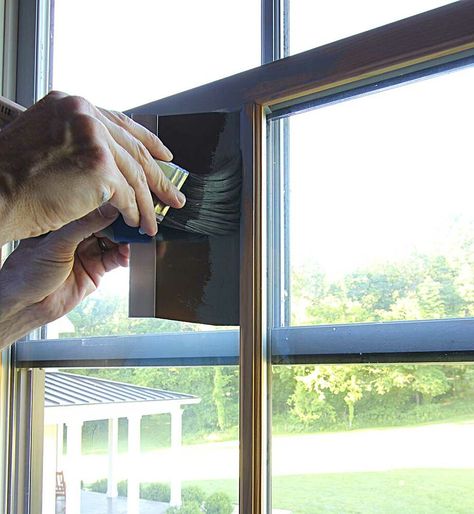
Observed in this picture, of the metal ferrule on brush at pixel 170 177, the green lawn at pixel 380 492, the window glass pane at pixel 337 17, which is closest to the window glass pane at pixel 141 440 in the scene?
the green lawn at pixel 380 492

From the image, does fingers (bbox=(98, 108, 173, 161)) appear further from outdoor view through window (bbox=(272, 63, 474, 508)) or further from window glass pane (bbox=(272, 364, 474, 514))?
window glass pane (bbox=(272, 364, 474, 514))

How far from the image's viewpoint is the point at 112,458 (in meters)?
1.18

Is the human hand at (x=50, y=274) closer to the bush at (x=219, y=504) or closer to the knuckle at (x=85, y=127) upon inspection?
the knuckle at (x=85, y=127)

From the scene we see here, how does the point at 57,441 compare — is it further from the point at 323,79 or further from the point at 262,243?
the point at 323,79

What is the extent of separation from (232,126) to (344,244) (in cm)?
20

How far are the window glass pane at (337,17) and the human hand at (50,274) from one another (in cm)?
36

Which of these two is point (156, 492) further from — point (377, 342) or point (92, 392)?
point (377, 342)

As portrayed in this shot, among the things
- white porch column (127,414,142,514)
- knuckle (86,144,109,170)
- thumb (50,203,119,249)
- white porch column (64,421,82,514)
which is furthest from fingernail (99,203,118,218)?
white porch column (64,421,82,514)

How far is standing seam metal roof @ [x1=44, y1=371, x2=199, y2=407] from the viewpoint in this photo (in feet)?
3.62

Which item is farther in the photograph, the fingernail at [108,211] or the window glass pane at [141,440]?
the window glass pane at [141,440]

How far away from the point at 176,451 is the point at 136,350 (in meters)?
0.15

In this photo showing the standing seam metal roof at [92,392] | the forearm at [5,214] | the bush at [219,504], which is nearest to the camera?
the forearm at [5,214]

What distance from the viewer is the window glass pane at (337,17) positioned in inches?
36.0

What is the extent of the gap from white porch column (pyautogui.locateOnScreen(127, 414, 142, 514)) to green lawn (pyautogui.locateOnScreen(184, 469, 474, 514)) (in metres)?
0.28
